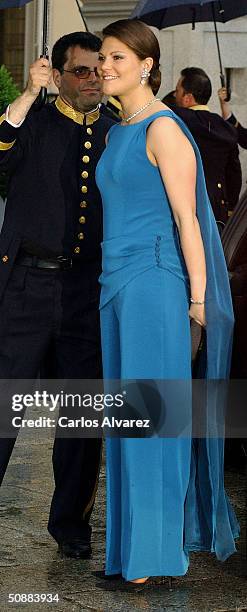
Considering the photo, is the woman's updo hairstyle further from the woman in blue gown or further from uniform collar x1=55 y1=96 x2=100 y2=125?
uniform collar x1=55 y1=96 x2=100 y2=125

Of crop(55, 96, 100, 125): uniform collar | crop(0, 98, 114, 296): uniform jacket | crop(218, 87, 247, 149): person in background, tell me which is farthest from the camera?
crop(218, 87, 247, 149): person in background

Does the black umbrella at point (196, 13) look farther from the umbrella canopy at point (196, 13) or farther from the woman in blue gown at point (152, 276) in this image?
the woman in blue gown at point (152, 276)

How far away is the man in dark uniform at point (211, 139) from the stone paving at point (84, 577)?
288cm

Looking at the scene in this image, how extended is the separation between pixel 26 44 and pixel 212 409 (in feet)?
34.5

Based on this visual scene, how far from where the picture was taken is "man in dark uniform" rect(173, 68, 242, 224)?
9.02 meters

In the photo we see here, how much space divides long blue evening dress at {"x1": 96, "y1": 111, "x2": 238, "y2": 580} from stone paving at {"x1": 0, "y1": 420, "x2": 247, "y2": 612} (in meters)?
0.09

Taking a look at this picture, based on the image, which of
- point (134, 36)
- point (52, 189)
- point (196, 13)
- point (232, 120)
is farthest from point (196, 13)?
point (134, 36)

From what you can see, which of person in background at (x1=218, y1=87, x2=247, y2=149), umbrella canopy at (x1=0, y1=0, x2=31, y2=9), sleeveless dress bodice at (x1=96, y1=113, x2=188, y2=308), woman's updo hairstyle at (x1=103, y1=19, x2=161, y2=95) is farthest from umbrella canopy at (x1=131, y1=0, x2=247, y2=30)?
sleeveless dress bodice at (x1=96, y1=113, x2=188, y2=308)

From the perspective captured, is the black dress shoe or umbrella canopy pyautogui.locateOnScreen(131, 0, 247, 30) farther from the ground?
umbrella canopy pyautogui.locateOnScreen(131, 0, 247, 30)

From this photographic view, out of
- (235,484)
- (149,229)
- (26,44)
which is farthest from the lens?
(26,44)

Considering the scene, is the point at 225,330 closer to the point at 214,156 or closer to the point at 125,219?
the point at 125,219

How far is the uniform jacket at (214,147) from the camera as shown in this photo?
9.00 meters

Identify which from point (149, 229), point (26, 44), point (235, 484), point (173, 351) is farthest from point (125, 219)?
point (26, 44)

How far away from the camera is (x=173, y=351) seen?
525 cm
